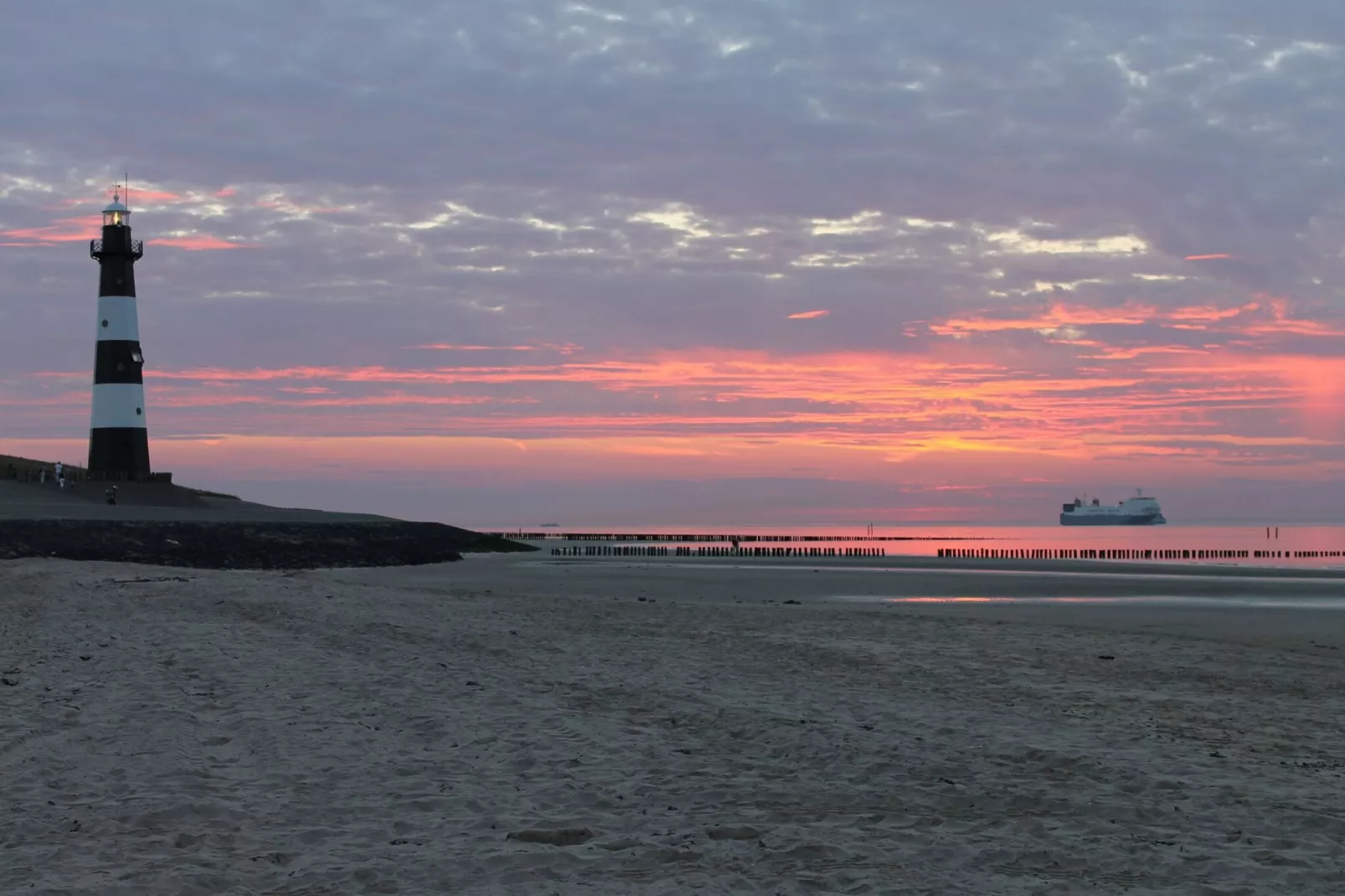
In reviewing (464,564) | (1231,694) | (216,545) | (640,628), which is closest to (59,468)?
(216,545)

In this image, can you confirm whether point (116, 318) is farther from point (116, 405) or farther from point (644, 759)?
point (644, 759)

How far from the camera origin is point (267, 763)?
957 cm

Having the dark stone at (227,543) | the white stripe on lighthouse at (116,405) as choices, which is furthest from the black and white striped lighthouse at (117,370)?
the dark stone at (227,543)

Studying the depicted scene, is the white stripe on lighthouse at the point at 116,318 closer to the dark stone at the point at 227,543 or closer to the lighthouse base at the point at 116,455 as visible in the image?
the lighthouse base at the point at 116,455

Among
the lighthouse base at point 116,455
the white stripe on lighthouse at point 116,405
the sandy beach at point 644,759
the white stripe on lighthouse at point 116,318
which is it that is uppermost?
the white stripe on lighthouse at point 116,318

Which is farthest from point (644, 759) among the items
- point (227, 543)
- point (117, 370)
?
point (117, 370)

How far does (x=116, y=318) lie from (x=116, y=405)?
434cm

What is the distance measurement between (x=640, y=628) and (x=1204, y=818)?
12596mm

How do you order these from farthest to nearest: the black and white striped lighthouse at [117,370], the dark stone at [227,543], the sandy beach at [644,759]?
the black and white striped lighthouse at [117,370] → the dark stone at [227,543] → the sandy beach at [644,759]

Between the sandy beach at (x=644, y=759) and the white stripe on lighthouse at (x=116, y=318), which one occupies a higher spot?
the white stripe on lighthouse at (x=116, y=318)

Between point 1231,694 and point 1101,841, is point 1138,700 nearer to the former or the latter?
point 1231,694

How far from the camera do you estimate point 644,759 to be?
10102 millimetres

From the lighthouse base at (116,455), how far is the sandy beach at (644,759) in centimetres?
4139

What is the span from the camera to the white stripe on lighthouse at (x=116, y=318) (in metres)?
57.8
